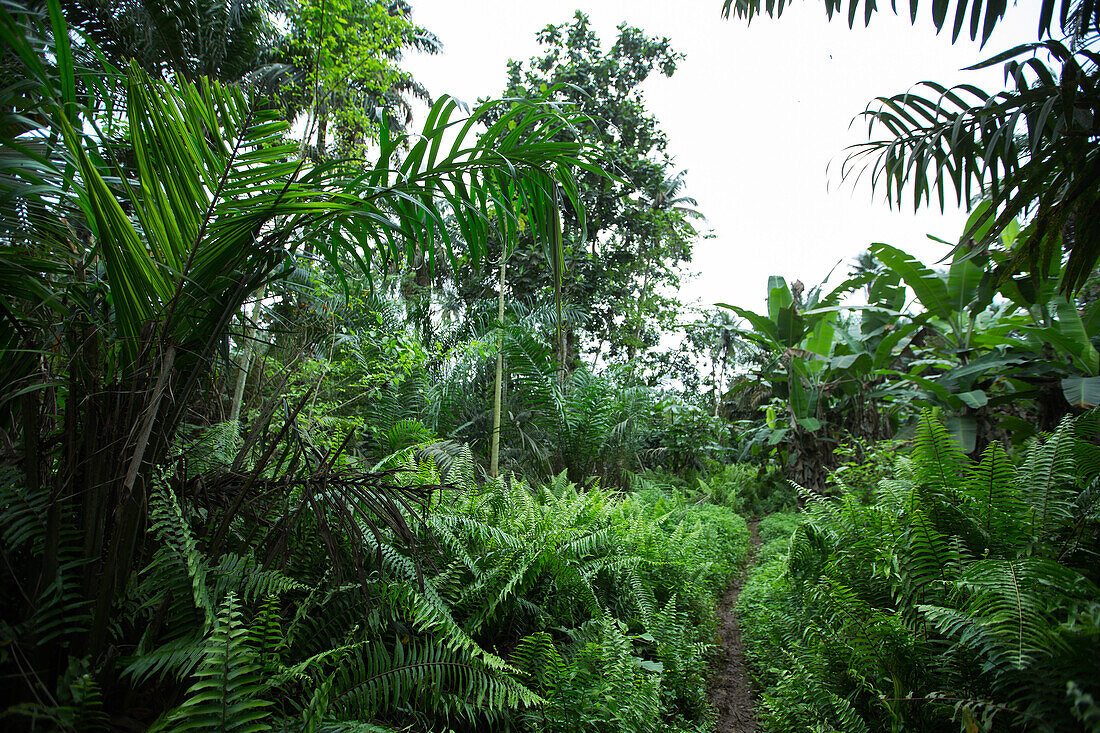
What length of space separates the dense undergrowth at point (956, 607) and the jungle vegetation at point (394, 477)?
15mm

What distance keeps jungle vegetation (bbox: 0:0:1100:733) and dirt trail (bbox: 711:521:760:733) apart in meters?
0.16

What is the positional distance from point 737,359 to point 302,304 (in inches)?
677

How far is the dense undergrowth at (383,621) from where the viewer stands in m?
1.12

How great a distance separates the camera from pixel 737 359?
18.8 metres

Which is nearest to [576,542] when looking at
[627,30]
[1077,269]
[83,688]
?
[83,688]

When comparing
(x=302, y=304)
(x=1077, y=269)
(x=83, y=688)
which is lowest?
(x=83, y=688)

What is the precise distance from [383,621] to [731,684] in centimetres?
216

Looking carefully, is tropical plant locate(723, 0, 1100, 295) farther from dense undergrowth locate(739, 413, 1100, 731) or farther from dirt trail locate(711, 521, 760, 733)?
dirt trail locate(711, 521, 760, 733)

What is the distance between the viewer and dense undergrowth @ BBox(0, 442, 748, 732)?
1122 mm

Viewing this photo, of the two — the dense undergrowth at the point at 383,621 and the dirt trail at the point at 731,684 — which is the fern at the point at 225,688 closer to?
the dense undergrowth at the point at 383,621

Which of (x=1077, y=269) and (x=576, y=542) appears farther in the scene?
(x=576, y=542)

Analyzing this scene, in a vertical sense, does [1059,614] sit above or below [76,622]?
below

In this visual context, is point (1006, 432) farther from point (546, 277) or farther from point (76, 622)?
point (546, 277)

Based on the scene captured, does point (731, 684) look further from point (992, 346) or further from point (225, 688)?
point (992, 346)
